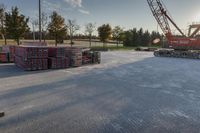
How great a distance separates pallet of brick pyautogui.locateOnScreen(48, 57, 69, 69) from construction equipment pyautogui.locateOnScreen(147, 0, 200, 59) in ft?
56.2

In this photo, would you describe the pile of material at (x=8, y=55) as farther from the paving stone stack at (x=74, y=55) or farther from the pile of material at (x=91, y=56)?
the pile of material at (x=91, y=56)

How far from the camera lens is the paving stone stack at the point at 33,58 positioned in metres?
11.4

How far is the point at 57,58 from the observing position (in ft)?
41.3

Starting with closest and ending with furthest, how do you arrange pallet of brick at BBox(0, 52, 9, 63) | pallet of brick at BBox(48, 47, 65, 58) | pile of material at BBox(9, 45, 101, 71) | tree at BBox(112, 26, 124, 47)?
pile of material at BBox(9, 45, 101, 71) < pallet of brick at BBox(48, 47, 65, 58) < pallet of brick at BBox(0, 52, 9, 63) < tree at BBox(112, 26, 124, 47)

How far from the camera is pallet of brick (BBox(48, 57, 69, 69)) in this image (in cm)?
1232

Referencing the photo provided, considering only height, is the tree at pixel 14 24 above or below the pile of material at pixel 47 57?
above

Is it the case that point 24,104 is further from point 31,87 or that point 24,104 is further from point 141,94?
point 141,94

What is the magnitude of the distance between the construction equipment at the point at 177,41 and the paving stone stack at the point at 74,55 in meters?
15.8

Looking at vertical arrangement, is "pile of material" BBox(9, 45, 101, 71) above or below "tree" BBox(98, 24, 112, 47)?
below

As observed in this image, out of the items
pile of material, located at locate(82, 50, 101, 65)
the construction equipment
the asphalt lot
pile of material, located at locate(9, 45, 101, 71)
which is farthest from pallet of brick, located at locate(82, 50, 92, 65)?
the construction equipment

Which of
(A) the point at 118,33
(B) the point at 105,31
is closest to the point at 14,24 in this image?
(B) the point at 105,31

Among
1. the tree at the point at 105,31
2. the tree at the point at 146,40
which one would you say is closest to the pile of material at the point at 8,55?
the tree at the point at 105,31

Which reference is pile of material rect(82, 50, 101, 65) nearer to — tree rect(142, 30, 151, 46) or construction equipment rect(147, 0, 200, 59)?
construction equipment rect(147, 0, 200, 59)

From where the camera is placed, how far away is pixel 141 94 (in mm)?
6602
